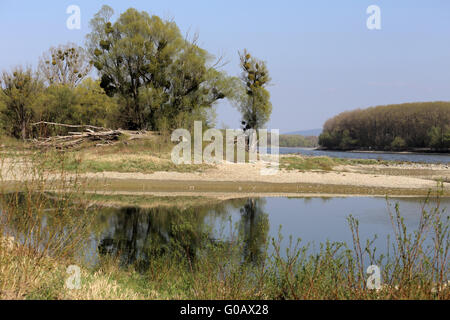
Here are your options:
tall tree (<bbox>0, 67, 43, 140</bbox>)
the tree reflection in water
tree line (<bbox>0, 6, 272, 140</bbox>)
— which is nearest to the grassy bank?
the tree reflection in water

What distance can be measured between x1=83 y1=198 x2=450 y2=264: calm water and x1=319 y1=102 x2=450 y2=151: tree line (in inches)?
3263

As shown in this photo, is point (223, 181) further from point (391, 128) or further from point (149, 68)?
point (391, 128)

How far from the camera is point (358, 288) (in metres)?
4.48

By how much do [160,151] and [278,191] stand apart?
8967mm

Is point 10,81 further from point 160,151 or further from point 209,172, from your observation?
point 209,172

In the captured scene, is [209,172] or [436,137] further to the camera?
[436,137]

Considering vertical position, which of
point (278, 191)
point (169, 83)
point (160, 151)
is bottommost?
point (278, 191)

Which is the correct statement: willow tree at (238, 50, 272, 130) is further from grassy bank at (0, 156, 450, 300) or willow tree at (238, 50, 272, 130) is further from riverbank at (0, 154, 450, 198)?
grassy bank at (0, 156, 450, 300)

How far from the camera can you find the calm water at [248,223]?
8727 millimetres

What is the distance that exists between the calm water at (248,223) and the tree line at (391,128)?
272 feet

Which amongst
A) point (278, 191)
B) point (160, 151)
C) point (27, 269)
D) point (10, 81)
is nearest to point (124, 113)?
point (160, 151)

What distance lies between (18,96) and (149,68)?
1288 cm

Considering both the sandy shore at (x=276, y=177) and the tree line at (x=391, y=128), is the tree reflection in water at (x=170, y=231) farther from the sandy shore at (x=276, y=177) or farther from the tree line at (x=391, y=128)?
the tree line at (x=391, y=128)
